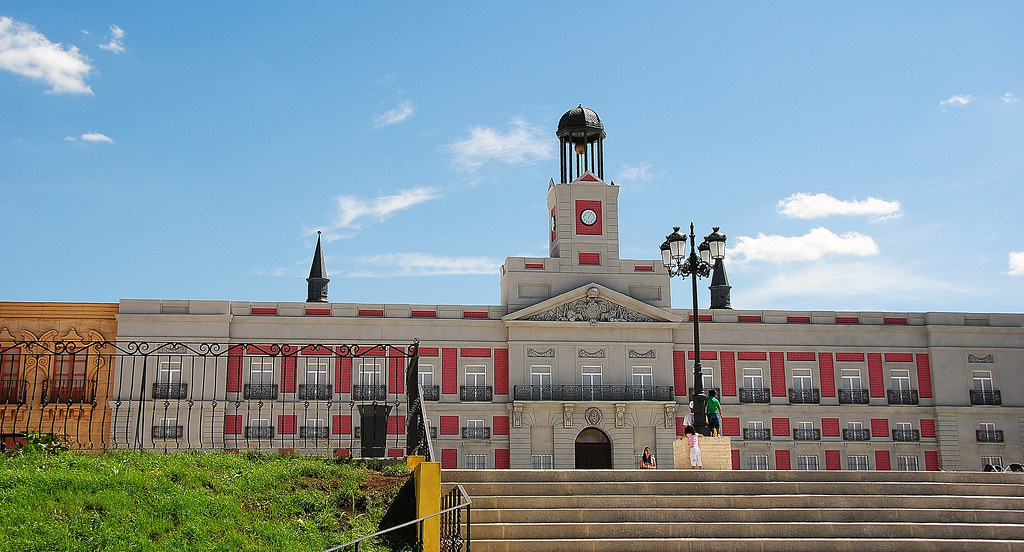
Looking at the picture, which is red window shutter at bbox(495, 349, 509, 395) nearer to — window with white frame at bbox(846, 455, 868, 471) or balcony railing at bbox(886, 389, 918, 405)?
window with white frame at bbox(846, 455, 868, 471)

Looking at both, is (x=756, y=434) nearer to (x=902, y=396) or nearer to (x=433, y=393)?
(x=902, y=396)

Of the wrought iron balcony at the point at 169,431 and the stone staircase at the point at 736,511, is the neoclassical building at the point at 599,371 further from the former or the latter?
the stone staircase at the point at 736,511

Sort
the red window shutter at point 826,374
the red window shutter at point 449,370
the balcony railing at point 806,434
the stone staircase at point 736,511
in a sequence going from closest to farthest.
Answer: the stone staircase at point 736,511 < the red window shutter at point 449,370 < the balcony railing at point 806,434 < the red window shutter at point 826,374

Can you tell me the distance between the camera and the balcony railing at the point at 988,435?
147 ft

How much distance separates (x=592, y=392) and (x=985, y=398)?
18295 millimetres

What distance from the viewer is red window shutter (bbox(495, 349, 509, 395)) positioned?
141 feet

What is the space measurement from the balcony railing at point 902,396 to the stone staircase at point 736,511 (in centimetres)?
3210

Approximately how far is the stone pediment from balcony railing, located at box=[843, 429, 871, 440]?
9.11 meters

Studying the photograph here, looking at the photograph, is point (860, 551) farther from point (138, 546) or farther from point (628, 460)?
point (628, 460)

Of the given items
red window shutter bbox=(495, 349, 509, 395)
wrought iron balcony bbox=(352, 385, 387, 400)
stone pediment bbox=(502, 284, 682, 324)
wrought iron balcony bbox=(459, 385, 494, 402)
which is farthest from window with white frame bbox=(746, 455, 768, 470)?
wrought iron balcony bbox=(352, 385, 387, 400)

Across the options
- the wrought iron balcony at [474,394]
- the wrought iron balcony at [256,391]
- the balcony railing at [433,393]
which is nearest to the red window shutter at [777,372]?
the wrought iron balcony at [474,394]

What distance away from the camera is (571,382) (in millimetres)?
43000

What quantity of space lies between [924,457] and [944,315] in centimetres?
667

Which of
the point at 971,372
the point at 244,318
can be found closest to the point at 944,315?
the point at 971,372
